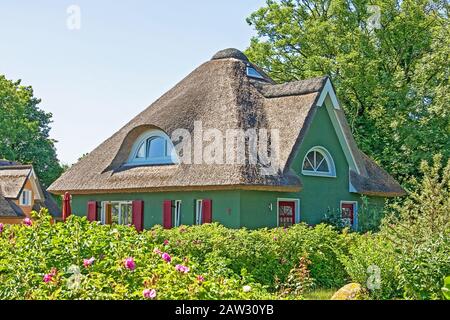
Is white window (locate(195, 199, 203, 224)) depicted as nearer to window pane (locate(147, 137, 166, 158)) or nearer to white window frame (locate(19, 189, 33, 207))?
window pane (locate(147, 137, 166, 158))

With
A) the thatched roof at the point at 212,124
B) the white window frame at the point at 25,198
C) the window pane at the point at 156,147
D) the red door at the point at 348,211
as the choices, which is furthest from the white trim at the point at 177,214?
the white window frame at the point at 25,198

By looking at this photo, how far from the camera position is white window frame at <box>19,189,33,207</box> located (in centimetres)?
3988

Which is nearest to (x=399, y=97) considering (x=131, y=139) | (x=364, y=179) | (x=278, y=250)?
(x=364, y=179)

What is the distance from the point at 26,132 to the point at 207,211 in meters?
27.9

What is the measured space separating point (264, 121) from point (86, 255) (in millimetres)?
14633

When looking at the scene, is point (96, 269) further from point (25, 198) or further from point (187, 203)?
point (25, 198)

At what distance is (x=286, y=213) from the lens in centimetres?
2148

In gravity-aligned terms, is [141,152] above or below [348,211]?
above

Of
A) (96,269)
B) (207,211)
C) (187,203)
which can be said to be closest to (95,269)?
(96,269)

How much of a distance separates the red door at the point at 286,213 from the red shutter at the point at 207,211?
7.49 ft

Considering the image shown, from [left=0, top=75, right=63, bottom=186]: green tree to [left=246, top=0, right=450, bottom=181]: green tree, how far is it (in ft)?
59.0

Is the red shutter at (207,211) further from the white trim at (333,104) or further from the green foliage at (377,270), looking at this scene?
the green foliage at (377,270)

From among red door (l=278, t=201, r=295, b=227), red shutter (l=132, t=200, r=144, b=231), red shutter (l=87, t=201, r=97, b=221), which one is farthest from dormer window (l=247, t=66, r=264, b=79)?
red shutter (l=87, t=201, r=97, b=221)

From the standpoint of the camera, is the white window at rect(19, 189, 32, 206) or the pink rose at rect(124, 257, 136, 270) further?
the white window at rect(19, 189, 32, 206)
